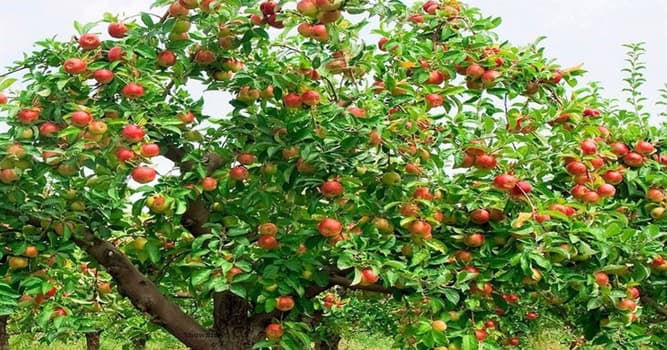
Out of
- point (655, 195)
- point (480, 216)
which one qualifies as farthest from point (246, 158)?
point (655, 195)

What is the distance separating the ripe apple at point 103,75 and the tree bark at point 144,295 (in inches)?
34.6

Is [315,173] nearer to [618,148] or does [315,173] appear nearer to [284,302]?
[284,302]

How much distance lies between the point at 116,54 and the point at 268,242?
1062 millimetres

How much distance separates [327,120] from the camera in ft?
10.5

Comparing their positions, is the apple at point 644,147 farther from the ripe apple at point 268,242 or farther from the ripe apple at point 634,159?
the ripe apple at point 268,242

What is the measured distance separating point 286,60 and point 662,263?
7.24ft

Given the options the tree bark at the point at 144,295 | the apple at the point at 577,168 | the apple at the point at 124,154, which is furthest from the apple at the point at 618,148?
the apple at the point at 124,154

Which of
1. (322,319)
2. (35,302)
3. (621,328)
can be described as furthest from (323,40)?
(322,319)

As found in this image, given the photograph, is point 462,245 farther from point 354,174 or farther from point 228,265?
point 228,265

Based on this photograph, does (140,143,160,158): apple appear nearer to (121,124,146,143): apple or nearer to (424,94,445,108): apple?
(121,124,146,143): apple

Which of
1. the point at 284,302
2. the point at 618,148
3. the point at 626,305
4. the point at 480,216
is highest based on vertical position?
the point at 618,148

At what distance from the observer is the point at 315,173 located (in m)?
3.18

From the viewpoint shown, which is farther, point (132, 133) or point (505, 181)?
point (505, 181)

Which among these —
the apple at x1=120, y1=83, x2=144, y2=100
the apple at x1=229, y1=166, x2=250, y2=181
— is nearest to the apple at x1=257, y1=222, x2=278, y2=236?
the apple at x1=229, y1=166, x2=250, y2=181
